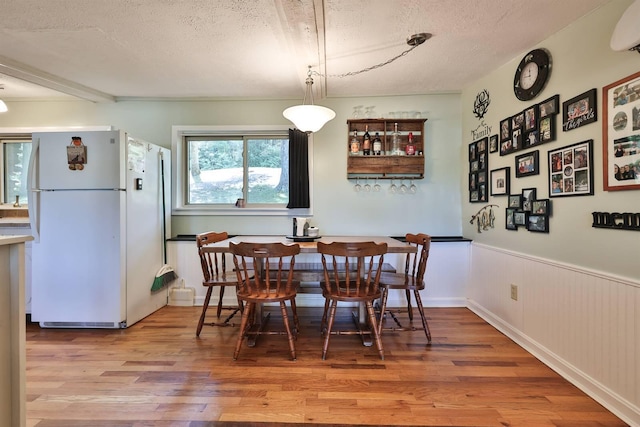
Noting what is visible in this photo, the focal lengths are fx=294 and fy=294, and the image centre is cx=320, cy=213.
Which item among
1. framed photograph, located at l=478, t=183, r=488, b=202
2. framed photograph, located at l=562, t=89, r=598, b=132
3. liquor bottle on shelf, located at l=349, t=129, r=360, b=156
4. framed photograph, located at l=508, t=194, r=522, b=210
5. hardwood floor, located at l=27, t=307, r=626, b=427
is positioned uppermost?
liquor bottle on shelf, located at l=349, t=129, r=360, b=156

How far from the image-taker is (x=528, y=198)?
2299 millimetres

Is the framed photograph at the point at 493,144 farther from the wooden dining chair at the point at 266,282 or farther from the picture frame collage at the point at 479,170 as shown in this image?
the wooden dining chair at the point at 266,282

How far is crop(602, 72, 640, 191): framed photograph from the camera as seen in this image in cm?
152

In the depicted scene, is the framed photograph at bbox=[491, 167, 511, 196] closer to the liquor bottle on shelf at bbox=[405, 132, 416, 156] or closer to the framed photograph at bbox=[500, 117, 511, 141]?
the framed photograph at bbox=[500, 117, 511, 141]

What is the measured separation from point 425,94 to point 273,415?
3339 millimetres

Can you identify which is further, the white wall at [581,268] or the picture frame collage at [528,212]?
the picture frame collage at [528,212]

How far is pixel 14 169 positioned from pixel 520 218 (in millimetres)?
5269

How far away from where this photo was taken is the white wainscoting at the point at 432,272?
322 centimetres

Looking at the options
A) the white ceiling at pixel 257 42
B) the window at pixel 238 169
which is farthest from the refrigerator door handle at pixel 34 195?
the window at pixel 238 169

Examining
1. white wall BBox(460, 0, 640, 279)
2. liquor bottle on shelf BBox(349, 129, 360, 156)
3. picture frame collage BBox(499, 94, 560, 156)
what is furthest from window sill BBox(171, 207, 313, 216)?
white wall BBox(460, 0, 640, 279)

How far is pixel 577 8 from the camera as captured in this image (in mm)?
1824

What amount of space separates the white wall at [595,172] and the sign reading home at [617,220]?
0.09 ft

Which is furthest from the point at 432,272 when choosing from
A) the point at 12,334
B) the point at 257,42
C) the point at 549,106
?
the point at 12,334

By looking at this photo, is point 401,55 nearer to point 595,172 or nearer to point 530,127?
point 530,127
